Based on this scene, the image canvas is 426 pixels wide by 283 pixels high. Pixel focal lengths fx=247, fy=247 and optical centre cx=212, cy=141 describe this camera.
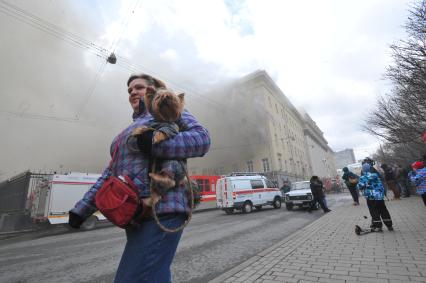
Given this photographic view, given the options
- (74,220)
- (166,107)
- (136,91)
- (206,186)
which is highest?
(206,186)

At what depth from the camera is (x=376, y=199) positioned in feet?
17.0

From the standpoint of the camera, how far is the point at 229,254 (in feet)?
16.2

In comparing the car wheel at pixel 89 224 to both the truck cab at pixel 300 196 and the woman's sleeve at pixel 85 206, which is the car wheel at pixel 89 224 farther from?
the woman's sleeve at pixel 85 206

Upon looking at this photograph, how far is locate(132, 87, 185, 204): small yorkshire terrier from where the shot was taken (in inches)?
46.4

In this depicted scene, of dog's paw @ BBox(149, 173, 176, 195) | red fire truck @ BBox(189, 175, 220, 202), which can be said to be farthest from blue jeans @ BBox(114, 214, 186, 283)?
red fire truck @ BBox(189, 175, 220, 202)

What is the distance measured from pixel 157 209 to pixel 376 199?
18.0ft

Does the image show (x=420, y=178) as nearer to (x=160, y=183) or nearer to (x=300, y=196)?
(x=160, y=183)

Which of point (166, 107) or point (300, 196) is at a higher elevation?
point (166, 107)

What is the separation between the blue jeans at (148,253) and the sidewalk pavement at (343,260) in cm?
233

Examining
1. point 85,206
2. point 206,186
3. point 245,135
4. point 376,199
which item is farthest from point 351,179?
point 245,135

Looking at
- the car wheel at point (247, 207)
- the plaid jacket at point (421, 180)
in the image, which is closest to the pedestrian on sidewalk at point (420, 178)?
the plaid jacket at point (421, 180)

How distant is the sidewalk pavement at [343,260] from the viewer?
297 centimetres

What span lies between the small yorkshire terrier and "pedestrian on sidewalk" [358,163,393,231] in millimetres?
5320

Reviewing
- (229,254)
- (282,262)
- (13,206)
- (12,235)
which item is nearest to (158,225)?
(282,262)
